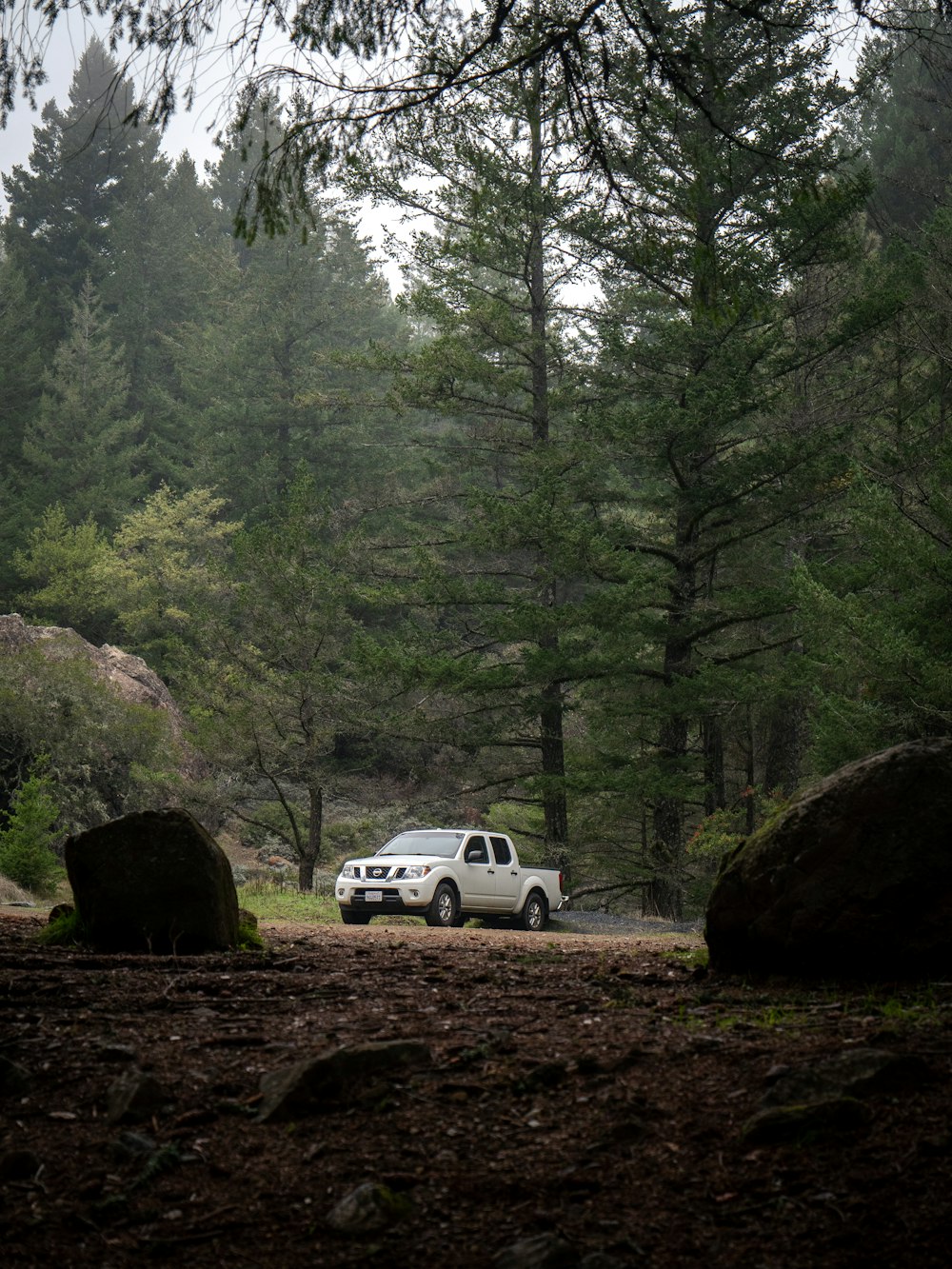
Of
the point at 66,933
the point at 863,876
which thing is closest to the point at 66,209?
the point at 66,933

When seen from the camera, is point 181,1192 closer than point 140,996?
Yes

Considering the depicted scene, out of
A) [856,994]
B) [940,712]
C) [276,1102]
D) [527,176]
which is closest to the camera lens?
[276,1102]

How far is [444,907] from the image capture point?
601 inches

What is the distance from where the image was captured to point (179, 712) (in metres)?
31.7

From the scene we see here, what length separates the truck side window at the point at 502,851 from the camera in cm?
1681

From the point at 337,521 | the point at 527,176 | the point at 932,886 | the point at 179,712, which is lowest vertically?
the point at 932,886

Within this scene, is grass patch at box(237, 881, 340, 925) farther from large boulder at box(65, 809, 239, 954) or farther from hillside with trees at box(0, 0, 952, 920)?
large boulder at box(65, 809, 239, 954)

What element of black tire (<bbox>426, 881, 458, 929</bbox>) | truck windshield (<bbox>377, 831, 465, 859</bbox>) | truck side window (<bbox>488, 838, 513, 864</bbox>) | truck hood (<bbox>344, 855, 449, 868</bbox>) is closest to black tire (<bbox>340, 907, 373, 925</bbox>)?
truck hood (<bbox>344, 855, 449, 868</bbox>)

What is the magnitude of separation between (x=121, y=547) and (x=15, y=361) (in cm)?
998

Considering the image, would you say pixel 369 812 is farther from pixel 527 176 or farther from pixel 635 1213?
pixel 635 1213

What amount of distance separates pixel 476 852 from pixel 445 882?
3.40ft

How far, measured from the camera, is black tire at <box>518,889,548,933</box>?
17.0 m

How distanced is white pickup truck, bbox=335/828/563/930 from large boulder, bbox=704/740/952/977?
30.4ft

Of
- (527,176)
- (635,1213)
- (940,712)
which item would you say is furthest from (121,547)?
(635,1213)
